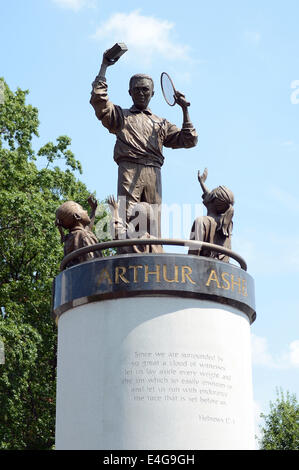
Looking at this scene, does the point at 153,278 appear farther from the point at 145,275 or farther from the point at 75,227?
the point at 75,227

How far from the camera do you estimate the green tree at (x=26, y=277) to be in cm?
2350

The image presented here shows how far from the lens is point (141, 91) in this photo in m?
14.1

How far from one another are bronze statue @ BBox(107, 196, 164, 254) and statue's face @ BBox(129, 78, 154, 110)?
2020 millimetres

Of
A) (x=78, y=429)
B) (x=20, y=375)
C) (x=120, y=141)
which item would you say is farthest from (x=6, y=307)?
(x=78, y=429)

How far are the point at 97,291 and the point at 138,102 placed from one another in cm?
413

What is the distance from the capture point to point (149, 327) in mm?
11305

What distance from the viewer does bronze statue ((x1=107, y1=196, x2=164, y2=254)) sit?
1268cm

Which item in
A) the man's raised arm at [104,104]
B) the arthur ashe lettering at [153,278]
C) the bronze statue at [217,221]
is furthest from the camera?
the man's raised arm at [104,104]

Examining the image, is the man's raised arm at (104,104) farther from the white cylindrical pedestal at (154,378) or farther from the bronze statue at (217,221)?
the white cylindrical pedestal at (154,378)

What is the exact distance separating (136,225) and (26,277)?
13320 mm

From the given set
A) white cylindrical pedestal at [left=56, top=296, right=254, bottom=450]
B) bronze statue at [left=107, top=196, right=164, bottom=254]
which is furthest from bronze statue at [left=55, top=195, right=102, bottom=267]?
white cylindrical pedestal at [left=56, top=296, right=254, bottom=450]

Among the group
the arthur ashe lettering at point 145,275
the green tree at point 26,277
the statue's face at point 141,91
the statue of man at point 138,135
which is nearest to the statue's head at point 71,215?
the statue of man at point 138,135

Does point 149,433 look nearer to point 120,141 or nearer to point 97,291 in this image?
point 97,291

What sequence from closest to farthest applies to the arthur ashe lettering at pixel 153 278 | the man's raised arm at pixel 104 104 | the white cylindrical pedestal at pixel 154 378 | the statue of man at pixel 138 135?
the white cylindrical pedestal at pixel 154 378
the arthur ashe lettering at pixel 153 278
the man's raised arm at pixel 104 104
the statue of man at pixel 138 135
